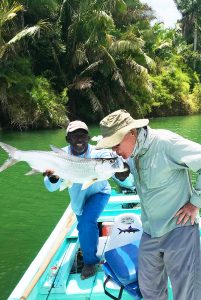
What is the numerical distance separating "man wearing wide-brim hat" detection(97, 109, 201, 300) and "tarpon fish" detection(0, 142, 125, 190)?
73 cm

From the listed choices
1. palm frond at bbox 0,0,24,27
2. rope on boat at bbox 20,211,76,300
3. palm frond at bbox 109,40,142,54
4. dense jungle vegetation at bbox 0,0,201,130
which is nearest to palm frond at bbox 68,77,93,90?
dense jungle vegetation at bbox 0,0,201,130

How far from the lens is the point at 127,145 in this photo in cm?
321

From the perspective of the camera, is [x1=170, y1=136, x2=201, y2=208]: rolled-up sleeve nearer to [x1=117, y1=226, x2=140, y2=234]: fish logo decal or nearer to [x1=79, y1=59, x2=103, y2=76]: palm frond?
[x1=117, y1=226, x2=140, y2=234]: fish logo decal

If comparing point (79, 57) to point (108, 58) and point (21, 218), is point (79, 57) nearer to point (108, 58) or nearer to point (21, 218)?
point (108, 58)

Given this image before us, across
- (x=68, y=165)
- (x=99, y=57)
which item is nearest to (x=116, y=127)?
(x=68, y=165)

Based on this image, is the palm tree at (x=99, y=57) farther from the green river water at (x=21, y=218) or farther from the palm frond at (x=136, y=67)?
the green river water at (x=21, y=218)

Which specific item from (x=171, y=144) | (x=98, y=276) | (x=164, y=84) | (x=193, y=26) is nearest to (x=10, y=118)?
(x=164, y=84)

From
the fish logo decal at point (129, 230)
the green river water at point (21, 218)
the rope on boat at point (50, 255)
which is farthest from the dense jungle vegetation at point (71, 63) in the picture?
the fish logo decal at point (129, 230)

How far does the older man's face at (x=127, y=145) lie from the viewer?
3.19 m

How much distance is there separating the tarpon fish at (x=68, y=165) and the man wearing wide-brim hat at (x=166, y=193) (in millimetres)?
731

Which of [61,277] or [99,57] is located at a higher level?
[99,57]

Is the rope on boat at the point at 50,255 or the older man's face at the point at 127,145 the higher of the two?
the older man's face at the point at 127,145

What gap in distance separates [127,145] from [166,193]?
1.48 feet

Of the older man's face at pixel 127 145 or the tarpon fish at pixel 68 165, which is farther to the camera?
the tarpon fish at pixel 68 165
